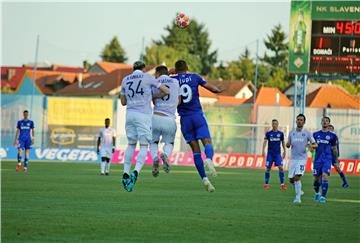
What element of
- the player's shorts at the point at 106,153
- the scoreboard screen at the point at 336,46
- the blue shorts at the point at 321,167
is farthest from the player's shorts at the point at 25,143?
the blue shorts at the point at 321,167

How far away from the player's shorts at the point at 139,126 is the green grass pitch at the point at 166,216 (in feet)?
4.29

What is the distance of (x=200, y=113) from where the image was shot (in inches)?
706

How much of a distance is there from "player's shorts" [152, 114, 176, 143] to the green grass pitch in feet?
4.47

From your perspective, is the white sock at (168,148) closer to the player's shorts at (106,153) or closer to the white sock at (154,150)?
the white sock at (154,150)

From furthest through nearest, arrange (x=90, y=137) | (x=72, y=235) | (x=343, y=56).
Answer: (x=90, y=137), (x=343, y=56), (x=72, y=235)

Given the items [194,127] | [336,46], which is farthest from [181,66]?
[336,46]

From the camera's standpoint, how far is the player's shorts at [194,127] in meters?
17.8

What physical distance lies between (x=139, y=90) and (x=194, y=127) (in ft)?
5.94

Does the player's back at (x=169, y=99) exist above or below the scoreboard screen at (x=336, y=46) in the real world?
below

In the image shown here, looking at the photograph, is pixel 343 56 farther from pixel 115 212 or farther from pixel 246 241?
pixel 246 241

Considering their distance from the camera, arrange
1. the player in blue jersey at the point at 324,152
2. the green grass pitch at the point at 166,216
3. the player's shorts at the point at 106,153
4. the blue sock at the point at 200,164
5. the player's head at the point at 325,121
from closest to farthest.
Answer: the green grass pitch at the point at 166,216
the blue sock at the point at 200,164
the player in blue jersey at the point at 324,152
the player's head at the point at 325,121
the player's shorts at the point at 106,153

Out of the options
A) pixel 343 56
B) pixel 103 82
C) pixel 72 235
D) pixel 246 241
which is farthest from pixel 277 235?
pixel 103 82

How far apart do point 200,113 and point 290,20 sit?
24.1 meters

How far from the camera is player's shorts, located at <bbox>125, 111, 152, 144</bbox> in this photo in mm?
16859
